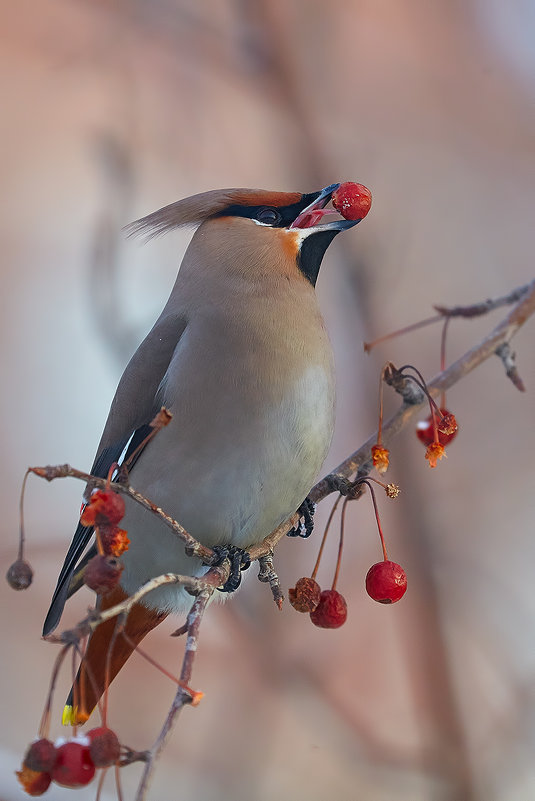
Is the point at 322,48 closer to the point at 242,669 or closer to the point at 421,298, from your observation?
the point at 421,298

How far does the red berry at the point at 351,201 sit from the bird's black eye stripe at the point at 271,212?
0.19 m

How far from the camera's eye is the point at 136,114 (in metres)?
3.25

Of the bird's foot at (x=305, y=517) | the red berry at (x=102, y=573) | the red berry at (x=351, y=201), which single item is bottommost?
the red berry at (x=102, y=573)

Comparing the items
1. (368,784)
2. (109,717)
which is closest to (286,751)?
(368,784)

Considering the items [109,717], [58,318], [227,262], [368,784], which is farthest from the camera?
[58,318]

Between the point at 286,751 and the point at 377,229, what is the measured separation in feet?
6.07

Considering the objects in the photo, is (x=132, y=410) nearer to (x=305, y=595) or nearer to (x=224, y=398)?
(x=224, y=398)

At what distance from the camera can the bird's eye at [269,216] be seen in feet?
6.68

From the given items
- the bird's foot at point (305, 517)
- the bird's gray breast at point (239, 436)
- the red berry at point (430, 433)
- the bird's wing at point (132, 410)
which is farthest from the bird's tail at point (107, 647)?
the red berry at point (430, 433)

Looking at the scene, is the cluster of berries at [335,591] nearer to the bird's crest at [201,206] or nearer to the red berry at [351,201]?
the red berry at [351,201]

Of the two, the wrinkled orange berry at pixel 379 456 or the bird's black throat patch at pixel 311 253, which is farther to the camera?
the bird's black throat patch at pixel 311 253

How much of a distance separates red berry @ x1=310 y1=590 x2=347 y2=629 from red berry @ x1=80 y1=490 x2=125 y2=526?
22.0 inches

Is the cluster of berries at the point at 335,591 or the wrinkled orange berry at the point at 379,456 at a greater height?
the wrinkled orange berry at the point at 379,456

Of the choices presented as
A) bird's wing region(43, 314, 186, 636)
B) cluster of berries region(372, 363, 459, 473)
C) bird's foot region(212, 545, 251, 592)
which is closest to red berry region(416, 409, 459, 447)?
cluster of berries region(372, 363, 459, 473)
